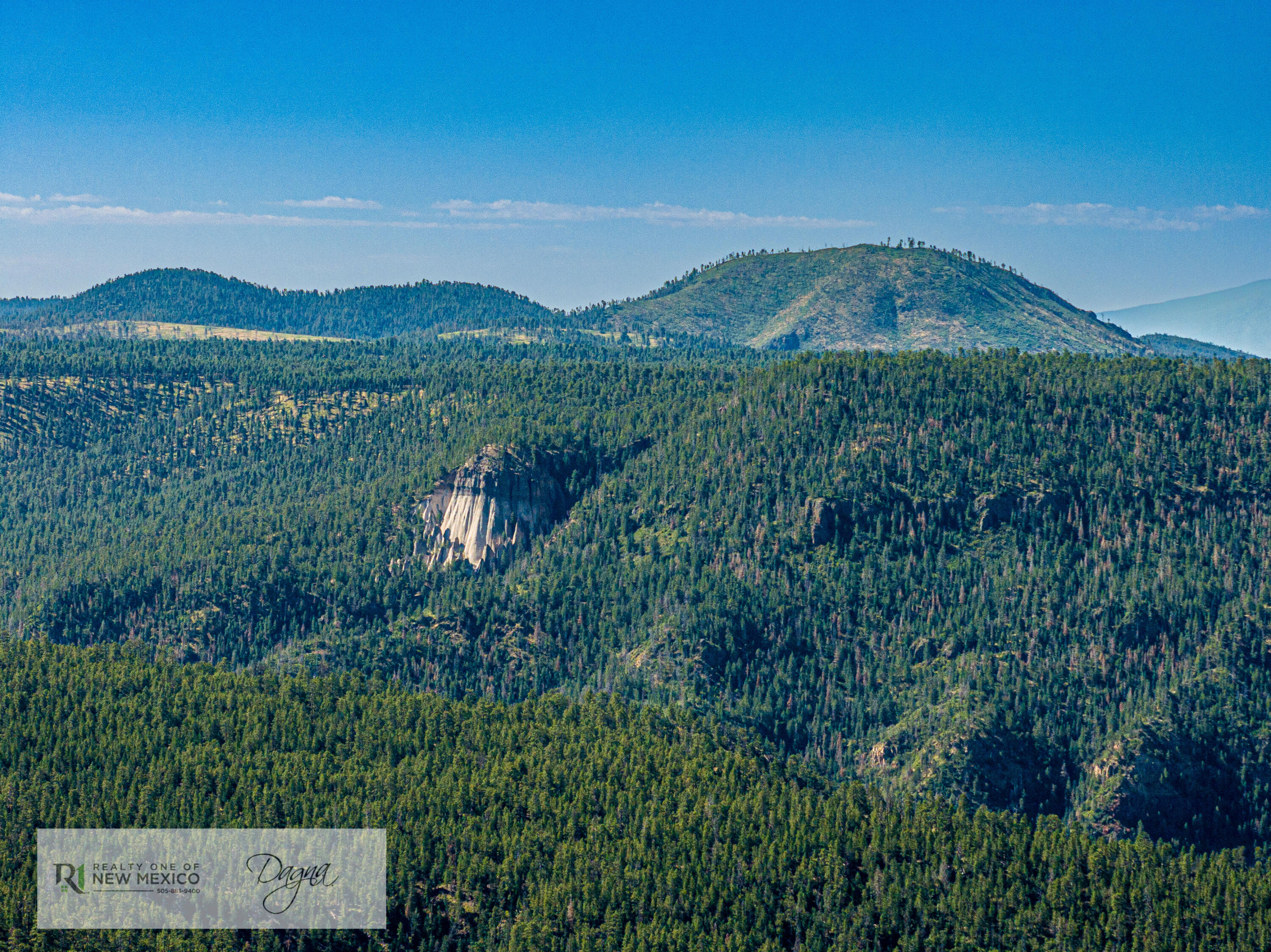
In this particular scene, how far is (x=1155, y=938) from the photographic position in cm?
19988

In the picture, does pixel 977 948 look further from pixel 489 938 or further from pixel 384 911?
pixel 384 911

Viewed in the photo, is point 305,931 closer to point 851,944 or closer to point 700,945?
point 700,945

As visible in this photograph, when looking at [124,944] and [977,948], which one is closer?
[124,944]

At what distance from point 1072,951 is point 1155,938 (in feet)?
37.4

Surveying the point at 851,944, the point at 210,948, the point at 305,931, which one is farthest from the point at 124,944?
the point at 851,944

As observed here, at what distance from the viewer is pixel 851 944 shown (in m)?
198

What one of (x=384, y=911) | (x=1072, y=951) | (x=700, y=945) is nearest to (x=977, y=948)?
(x=1072, y=951)

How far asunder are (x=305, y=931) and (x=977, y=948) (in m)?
89.3

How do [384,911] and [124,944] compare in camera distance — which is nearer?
[124,944]

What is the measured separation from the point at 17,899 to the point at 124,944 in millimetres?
14922

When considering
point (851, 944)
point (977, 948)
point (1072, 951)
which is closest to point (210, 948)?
point (851, 944)

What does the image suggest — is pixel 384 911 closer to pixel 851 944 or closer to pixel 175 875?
pixel 175 875

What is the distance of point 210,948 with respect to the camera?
188750 millimetres

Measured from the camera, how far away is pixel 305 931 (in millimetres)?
198875
